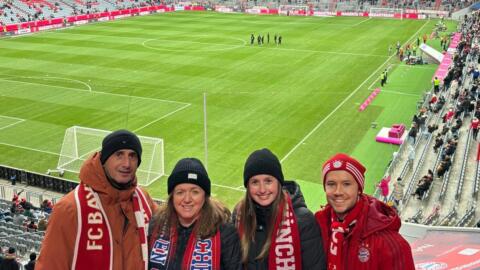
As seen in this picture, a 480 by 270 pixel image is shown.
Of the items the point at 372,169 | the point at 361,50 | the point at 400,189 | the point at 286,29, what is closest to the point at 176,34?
the point at 286,29

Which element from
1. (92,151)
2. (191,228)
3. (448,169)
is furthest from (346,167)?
(92,151)

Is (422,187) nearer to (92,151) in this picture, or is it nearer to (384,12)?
(92,151)

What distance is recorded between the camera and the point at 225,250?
164 inches

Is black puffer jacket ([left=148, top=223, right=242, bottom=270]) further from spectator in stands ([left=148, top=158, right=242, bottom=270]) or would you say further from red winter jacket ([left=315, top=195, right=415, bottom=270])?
red winter jacket ([left=315, top=195, right=415, bottom=270])

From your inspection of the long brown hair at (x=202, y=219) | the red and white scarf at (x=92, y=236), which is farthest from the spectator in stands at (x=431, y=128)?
the red and white scarf at (x=92, y=236)

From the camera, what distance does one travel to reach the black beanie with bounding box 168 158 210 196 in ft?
14.1

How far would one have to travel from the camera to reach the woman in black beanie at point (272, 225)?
4.24 metres

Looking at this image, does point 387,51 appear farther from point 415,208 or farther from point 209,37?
point 415,208

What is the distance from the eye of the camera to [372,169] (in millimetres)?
20516

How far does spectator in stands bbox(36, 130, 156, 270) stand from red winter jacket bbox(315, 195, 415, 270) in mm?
1653

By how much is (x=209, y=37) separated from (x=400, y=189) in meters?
37.5

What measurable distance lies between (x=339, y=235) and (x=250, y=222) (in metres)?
0.72

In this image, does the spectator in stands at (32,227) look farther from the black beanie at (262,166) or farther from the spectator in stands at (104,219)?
the black beanie at (262,166)

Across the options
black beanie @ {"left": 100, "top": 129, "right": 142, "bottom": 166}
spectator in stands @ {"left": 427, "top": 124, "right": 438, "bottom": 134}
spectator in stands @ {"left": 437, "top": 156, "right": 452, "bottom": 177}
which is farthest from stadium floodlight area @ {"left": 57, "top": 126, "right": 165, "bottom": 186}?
black beanie @ {"left": 100, "top": 129, "right": 142, "bottom": 166}
